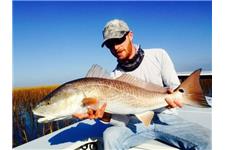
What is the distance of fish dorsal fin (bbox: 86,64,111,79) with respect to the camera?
2145 mm

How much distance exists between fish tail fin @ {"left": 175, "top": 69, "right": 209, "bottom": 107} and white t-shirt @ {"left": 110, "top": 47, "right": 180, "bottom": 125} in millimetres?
158

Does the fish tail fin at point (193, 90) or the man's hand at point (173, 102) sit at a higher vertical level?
the fish tail fin at point (193, 90)

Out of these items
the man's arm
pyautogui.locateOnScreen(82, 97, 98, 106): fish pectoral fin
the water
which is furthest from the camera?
the water

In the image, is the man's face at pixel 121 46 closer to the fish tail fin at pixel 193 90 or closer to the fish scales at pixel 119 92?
the fish scales at pixel 119 92

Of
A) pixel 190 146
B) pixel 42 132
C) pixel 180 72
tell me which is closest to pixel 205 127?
pixel 190 146

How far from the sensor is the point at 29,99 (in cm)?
240

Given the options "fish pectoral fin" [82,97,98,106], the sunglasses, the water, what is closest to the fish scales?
"fish pectoral fin" [82,97,98,106]

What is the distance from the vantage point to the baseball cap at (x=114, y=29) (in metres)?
2.18

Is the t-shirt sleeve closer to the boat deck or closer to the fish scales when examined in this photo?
the fish scales

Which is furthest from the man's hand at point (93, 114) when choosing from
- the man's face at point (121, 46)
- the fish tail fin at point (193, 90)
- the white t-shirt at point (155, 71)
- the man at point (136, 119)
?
the fish tail fin at point (193, 90)

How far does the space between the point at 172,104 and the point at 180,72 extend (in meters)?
0.29

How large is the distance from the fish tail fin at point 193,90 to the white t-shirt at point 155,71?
158mm

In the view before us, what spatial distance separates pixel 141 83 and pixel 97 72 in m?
0.27

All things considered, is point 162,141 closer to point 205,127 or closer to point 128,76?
point 205,127
